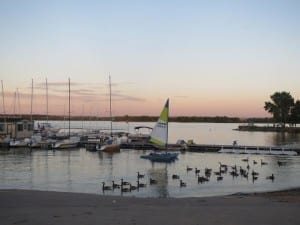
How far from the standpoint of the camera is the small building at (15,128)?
83.1 metres

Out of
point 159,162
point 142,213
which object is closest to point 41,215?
point 142,213

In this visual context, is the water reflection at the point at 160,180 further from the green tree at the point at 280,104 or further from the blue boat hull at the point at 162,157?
the green tree at the point at 280,104

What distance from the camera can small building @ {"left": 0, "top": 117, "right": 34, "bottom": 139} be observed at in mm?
83062

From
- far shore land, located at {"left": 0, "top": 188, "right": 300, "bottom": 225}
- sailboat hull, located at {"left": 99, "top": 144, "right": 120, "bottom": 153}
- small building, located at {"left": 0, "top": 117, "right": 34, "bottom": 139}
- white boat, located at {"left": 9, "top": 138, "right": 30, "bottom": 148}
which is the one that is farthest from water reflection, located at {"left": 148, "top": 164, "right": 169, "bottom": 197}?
small building, located at {"left": 0, "top": 117, "right": 34, "bottom": 139}

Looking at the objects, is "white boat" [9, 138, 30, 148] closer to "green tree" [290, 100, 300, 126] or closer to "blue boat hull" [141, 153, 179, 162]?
"blue boat hull" [141, 153, 179, 162]

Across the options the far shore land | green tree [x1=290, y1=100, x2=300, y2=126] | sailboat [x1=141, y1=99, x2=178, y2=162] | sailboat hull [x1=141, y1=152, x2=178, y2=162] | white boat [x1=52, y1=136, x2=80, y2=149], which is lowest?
sailboat hull [x1=141, y1=152, x2=178, y2=162]

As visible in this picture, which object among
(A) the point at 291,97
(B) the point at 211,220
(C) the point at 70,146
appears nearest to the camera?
(B) the point at 211,220

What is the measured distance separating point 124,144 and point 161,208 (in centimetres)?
6237

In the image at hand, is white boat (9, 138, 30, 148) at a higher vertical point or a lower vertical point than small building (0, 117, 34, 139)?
lower

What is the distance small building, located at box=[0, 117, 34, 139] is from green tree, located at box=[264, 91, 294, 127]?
97591 millimetres

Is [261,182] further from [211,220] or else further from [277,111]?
[277,111]

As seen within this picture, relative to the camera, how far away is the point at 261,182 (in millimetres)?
35781

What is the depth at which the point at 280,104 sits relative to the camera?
512 ft

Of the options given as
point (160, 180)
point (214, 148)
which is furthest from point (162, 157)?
point (214, 148)
